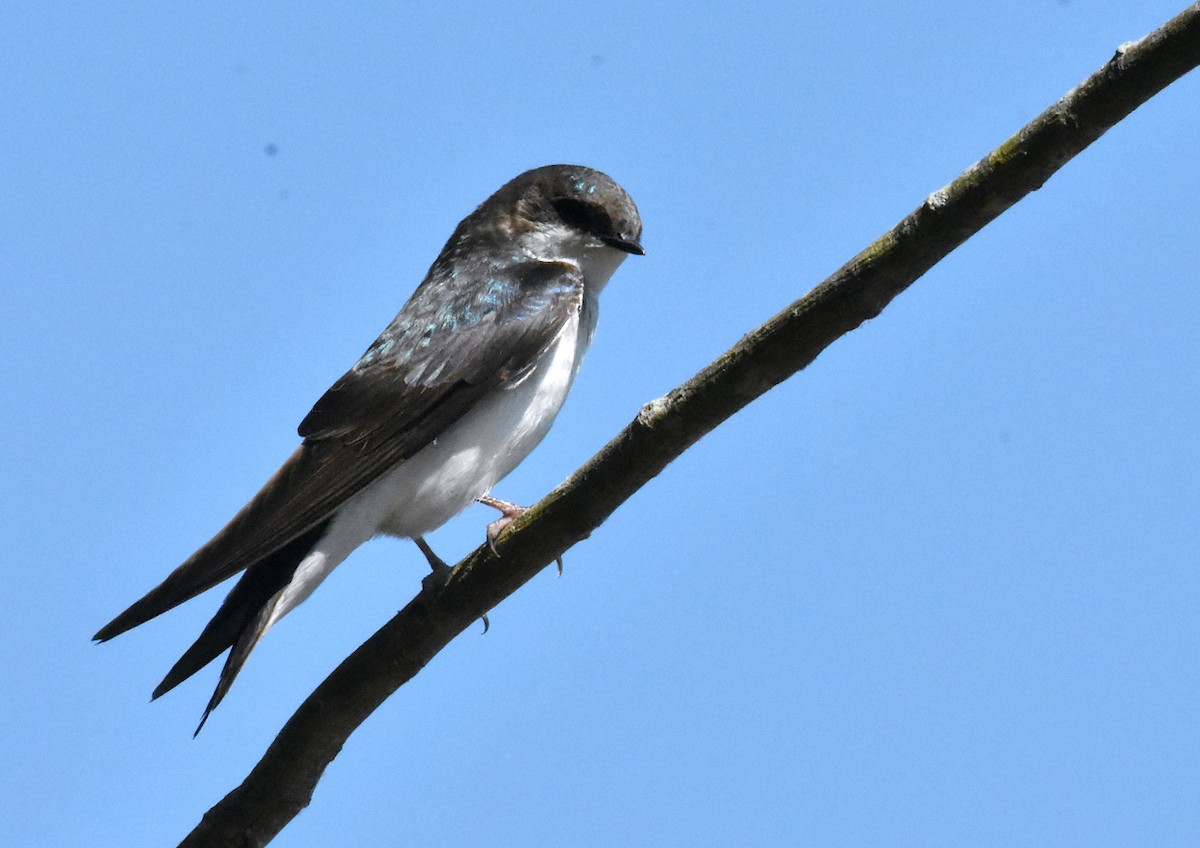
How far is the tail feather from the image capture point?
498 centimetres

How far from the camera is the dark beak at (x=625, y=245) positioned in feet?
21.4

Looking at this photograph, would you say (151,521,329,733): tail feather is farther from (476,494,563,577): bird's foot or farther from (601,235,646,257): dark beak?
(601,235,646,257): dark beak

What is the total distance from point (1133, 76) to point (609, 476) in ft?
5.51

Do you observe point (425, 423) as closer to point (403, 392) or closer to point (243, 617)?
point (403, 392)

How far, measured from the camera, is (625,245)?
21.5ft

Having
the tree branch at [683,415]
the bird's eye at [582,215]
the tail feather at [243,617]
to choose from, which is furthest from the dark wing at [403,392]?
the tree branch at [683,415]

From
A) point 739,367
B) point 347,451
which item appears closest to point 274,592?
point 347,451

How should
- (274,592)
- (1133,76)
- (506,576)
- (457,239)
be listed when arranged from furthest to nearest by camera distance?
(457,239)
(274,592)
(506,576)
(1133,76)

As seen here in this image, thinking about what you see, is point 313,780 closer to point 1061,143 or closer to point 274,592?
point 274,592

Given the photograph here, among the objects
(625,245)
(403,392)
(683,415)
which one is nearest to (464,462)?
(403,392)

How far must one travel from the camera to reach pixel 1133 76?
351 centimetres

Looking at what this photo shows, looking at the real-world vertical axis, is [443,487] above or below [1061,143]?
above

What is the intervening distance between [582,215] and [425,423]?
5.13 ft

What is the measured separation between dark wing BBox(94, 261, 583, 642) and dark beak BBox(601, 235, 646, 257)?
242 millimetres
